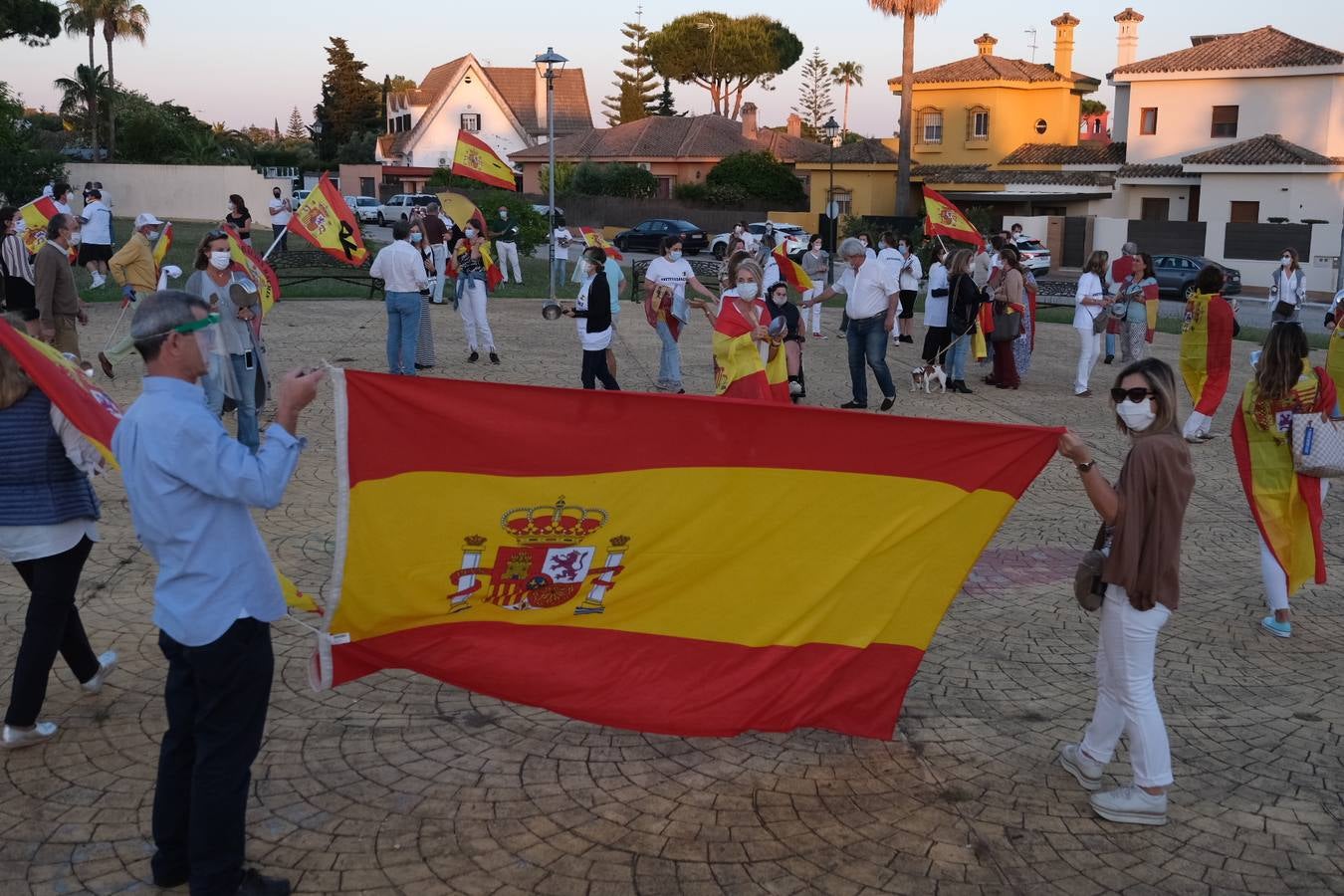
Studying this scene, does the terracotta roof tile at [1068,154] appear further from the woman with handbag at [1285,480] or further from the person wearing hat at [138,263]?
the woman with handbag at [1285,480]

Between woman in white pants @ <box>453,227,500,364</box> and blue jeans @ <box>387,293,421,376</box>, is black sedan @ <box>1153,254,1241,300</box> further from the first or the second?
blue jeans @ <box>387,293,421,376</box>

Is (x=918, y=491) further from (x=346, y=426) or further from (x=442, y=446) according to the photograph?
(x=346, y=426)

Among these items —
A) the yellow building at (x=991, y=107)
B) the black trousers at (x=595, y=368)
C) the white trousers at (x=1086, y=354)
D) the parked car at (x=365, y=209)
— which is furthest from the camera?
the yellow building at (x=991, y=107)

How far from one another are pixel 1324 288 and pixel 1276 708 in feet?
123

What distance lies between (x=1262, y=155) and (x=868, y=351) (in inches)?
1427

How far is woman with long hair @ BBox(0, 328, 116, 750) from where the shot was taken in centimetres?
489

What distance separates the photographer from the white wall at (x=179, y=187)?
44.9 meters

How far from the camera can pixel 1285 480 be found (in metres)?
6.80

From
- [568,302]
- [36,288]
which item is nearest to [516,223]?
[568,302]

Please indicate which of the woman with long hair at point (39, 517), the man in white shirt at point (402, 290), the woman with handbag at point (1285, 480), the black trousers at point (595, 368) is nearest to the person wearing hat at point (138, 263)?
the man in white shirt at point (402, 290)

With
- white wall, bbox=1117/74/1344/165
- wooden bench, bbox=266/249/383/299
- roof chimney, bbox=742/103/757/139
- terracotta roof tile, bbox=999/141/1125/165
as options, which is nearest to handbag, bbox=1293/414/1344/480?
wooden bench, bbox=266/249/383/299

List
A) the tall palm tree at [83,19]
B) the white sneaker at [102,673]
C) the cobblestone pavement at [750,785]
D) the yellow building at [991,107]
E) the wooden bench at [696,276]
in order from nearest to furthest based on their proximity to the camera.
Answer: the cobblestone pavement at [750,785] < the white sneaker at [102,673] < the wooden bench at [696,276] < the yellow building at [991,107] < the tall palm tree at [83,19]

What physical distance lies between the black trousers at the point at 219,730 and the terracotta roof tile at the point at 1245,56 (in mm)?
48352

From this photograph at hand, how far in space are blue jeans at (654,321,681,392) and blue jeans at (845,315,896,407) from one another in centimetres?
200
